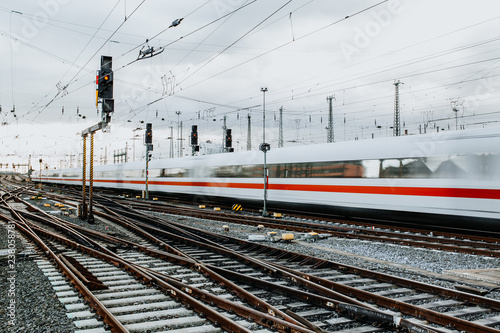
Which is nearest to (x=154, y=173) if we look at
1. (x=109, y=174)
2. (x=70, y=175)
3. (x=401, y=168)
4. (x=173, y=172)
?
(x=173, y=172)

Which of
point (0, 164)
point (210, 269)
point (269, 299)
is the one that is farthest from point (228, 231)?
point (0, 164)

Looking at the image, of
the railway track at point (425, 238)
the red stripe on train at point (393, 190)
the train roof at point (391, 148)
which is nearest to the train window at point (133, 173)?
the train roof at point (391, 148)

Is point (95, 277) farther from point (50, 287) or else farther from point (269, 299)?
point (269, 299)

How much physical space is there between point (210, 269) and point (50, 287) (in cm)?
262

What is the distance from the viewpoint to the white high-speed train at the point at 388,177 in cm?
1094

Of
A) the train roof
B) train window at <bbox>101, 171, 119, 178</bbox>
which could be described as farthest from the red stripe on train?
train window at <bbox>101, 171, 119, 178</bbox>

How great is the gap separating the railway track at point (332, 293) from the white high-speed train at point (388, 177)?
234 inches

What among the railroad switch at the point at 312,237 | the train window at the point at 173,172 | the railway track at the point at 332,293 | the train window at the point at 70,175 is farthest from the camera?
the train window at the point at 70,175

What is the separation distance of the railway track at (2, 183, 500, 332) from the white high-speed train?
5933 mm

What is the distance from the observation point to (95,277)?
21.9 ft

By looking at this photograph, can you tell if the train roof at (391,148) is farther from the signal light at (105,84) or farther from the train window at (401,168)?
the signal light at (105,84)

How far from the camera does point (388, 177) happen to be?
13.4 meters

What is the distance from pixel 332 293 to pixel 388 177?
8773 millimetres

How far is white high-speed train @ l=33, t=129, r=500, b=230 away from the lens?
1094 cm
